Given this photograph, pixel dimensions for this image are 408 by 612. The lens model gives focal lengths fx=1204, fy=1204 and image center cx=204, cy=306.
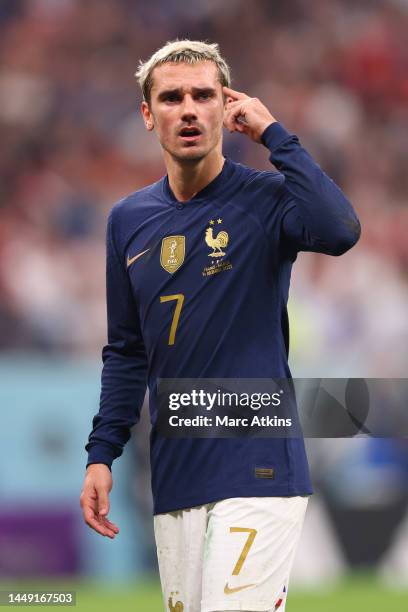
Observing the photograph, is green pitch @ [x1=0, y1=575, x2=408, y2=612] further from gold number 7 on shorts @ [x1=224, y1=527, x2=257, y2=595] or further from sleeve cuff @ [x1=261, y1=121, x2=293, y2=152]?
sleeve cuff @ [x1=261, y1=121, x2=293, y2=152]

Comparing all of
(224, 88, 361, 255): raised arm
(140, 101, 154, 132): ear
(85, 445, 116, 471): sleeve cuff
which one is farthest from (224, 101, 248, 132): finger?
(85, 445, 116, 471): sleeve cuff

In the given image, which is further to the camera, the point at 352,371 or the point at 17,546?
the point at 352,371

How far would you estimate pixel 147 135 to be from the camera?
11570 millimetres

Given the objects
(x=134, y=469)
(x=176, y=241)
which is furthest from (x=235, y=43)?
(x=176, y=241)

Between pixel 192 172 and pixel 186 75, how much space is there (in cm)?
30

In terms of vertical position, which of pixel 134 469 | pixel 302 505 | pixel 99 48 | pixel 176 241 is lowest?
pixel 302 505

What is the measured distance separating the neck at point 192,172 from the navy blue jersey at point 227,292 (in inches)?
1.0

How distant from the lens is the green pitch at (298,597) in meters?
7.48

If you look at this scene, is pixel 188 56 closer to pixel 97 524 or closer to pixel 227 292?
pixel 227 292

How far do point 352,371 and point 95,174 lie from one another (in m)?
3.37

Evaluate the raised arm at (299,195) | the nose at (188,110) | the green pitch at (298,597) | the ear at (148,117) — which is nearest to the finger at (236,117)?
the raised arm at (299,195)

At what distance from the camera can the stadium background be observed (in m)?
8.32

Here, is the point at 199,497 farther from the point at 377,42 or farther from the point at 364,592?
the point at 377,42

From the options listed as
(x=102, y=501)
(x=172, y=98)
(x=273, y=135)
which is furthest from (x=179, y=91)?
(x=102, y=501)
